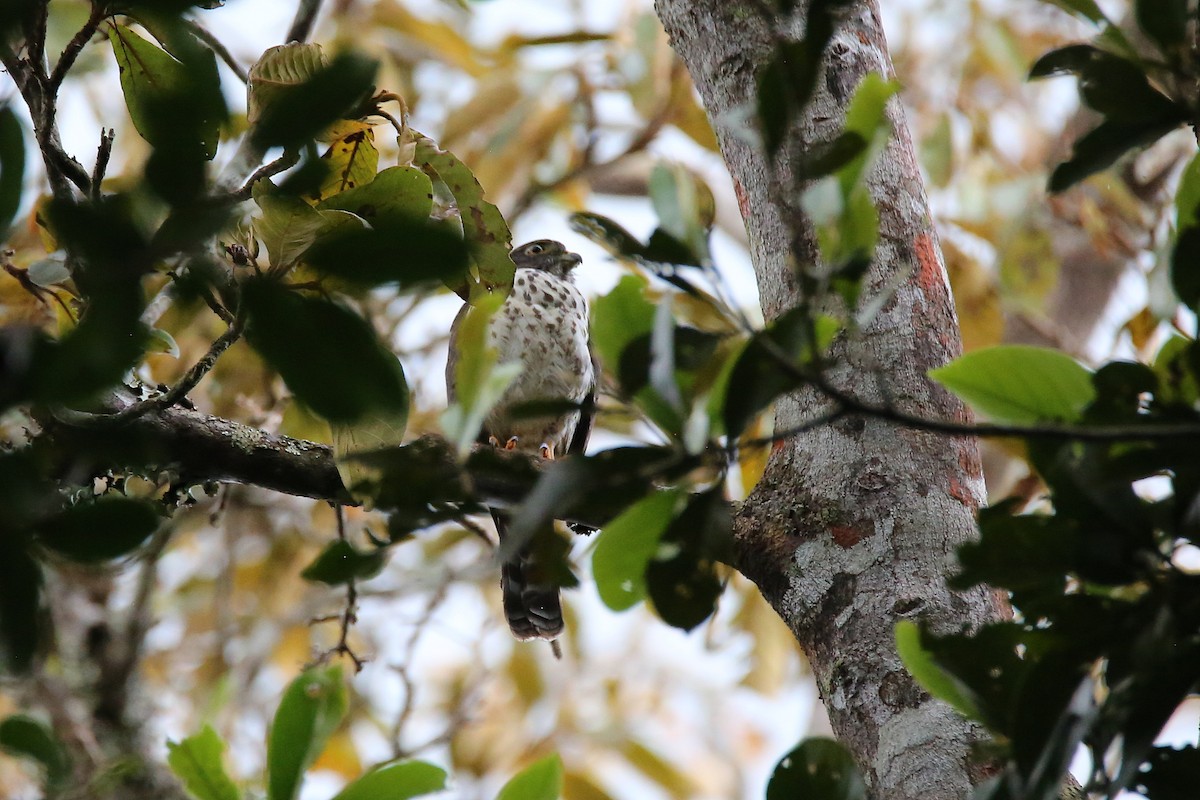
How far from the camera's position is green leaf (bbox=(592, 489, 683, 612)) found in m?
1.16

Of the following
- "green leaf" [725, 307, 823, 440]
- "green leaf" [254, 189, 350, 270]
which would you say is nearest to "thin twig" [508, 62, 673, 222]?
"green leaf" [254, 189, 350, 270]

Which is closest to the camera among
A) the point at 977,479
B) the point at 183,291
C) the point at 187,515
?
the point at 183,291

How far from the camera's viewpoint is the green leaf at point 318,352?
0.96 m

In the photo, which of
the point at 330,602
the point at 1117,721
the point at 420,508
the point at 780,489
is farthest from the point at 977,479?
the point at 330,602

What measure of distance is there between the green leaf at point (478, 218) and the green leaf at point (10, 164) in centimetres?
97

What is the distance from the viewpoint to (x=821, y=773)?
51.3 inches

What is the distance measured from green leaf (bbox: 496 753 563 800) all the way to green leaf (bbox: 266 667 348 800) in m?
0.34

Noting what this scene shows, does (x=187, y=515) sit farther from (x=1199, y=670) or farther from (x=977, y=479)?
(x=1199, y=670)

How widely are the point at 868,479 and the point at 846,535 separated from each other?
3.9 inches

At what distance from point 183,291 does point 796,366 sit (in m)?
0.53

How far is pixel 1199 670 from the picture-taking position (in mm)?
1020

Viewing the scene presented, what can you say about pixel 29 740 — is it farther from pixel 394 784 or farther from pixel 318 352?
pixel 318 352

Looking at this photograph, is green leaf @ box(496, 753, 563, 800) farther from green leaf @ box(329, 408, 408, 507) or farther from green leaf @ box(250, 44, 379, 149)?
green leaf @ box(250, 44, 379, 149)

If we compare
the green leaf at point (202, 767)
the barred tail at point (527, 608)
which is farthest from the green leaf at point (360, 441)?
the barred tail at point (527, 608)
